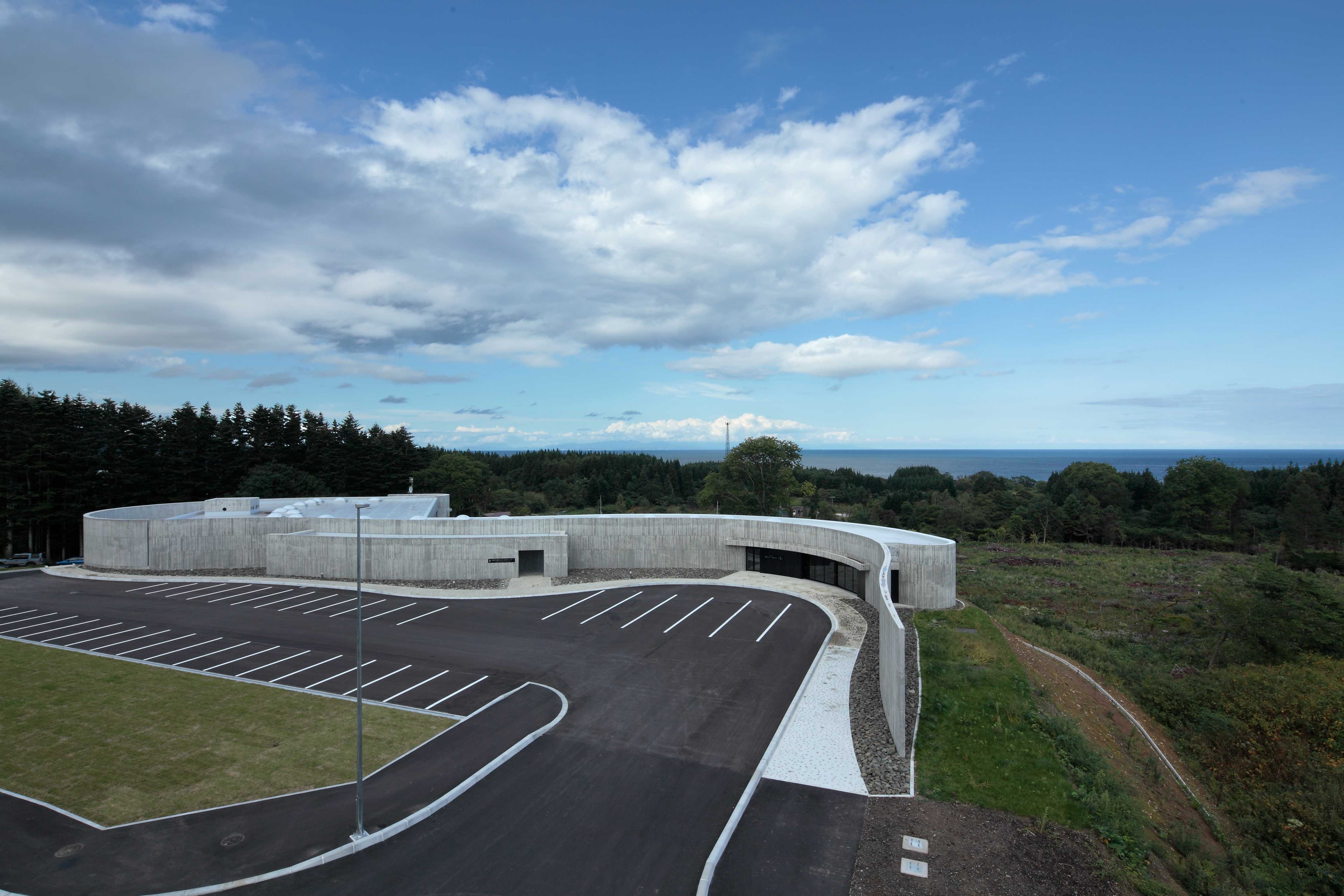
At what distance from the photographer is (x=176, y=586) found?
31.6 m

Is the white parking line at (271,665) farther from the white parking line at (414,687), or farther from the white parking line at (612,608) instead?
the white parking line at (612,608)

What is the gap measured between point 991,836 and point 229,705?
64.5 feet

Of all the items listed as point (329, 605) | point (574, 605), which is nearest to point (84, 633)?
point (329, 605)

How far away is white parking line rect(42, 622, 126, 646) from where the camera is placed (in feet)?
76.0

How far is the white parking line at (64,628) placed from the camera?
23812mm

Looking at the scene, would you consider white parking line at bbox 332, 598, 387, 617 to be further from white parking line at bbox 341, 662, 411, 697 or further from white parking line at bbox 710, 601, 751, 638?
white parking line at bbox 710, 601, 751, 638

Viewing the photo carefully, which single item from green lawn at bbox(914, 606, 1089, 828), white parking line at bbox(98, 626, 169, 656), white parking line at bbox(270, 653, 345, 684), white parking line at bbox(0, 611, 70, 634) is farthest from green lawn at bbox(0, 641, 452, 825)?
green lawn at bbox(914, 606, 1089, 828)

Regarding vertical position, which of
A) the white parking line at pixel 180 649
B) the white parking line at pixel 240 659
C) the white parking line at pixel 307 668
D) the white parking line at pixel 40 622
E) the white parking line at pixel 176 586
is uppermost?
the white parking line at pixel 176 586

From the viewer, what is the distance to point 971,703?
1638cm

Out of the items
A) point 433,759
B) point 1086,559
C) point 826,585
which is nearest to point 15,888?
point 433,759

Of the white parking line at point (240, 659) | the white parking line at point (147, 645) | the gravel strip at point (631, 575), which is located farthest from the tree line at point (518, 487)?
the white parking line at point (240, 659)

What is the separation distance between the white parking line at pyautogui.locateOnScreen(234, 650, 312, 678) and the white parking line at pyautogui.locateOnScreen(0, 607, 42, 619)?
16.0 meters

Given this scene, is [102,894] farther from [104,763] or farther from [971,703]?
[971,703]

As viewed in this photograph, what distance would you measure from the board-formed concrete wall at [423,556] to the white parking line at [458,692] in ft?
43.3
